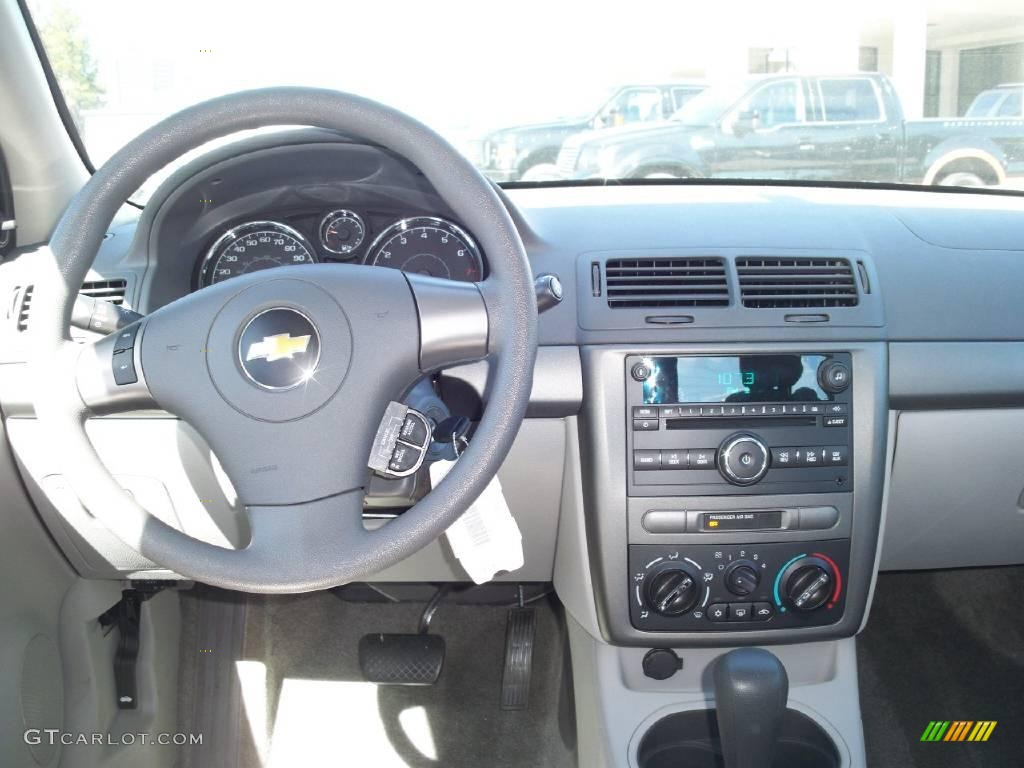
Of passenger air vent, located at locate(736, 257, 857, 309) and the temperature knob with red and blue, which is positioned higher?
passenger air vent, located at locate(736, 257, 857, 309)

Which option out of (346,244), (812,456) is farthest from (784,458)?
(346,244)

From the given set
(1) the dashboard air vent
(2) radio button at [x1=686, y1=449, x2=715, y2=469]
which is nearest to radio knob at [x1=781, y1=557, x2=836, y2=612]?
(2) radio button at [x1=686, y1=449, x2=715, y2=469]

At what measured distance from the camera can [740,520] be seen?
175 cm

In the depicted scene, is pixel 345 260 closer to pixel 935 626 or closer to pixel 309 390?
pixel 309 390

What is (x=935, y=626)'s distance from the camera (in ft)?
8.61

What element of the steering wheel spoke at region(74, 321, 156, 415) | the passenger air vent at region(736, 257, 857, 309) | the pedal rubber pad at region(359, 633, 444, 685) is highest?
the steering wheel spoke at region(74, 321, 156, 415)

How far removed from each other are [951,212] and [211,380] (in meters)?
1.53

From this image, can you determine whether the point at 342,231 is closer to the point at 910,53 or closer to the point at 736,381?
the point at 736,381

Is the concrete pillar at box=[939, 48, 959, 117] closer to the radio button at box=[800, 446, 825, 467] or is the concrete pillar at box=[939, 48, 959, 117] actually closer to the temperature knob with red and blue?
the radio button at box=[800, 446, 825, 467]

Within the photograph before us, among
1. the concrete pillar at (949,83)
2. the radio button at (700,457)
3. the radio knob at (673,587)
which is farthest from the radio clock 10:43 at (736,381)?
the concrete pillar at (949,83)

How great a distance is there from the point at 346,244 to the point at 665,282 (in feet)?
1.91

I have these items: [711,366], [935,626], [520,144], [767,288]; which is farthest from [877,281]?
[935,626]

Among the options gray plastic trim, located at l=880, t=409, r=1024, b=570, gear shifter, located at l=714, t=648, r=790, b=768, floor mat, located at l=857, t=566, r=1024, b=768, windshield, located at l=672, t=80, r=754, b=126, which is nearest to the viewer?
gear shifter, located at l=714, t=648, r=790, b=768

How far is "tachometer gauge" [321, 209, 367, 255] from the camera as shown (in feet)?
5.88
